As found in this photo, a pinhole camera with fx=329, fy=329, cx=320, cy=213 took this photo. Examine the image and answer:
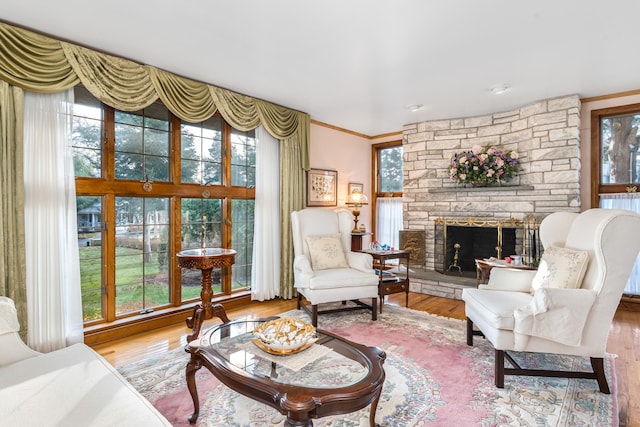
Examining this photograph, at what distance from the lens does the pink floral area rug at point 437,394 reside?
184 cm

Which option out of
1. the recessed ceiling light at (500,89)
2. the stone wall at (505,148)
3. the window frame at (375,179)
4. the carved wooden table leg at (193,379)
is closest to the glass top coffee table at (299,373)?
the carved wooden table leg at (193,379)

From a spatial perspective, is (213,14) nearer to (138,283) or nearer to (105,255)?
(105,255)

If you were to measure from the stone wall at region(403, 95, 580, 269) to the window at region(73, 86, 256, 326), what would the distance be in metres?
2.56

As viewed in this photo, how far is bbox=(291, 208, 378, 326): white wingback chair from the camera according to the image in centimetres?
329

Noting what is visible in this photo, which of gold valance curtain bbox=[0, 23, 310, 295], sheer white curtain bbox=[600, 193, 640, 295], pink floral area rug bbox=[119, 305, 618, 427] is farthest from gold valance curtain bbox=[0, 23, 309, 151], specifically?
sheer white curtain bbox=[600, 193, 640, 295]

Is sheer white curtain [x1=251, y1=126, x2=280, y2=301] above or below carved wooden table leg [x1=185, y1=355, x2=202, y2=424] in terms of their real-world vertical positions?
above

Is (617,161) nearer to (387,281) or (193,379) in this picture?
(387,281)

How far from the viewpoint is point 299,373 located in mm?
1551

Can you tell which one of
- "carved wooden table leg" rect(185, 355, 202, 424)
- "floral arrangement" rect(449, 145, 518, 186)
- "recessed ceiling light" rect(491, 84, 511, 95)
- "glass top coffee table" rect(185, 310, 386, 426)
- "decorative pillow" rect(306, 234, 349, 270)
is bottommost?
"carved wooden table leg" rect(185, 355, 202, 424)

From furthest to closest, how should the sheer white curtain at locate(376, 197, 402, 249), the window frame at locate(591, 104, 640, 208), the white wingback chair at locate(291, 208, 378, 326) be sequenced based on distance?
the sheer white curtain at locate(376, 197, 402, 249) → the window frame at locate(591, 104, 640, 208) → the white wingback chair at locate(291, 208, 378, 326)

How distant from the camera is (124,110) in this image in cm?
294

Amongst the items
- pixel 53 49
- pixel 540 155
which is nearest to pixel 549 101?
pixel 540 155

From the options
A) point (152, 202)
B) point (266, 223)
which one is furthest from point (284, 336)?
point (266, 223)

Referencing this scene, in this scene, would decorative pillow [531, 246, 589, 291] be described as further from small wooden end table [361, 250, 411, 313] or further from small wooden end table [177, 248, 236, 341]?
small wooden end table [177, 248, 236, 341]
